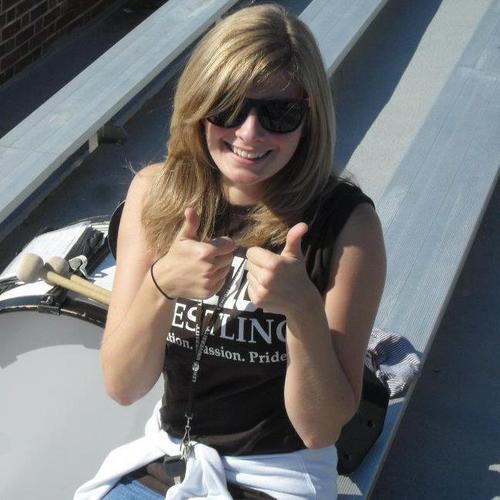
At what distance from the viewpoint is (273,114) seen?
1.69 m

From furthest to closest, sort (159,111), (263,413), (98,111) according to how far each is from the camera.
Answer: (159,111) → (98,111) → (263,413)

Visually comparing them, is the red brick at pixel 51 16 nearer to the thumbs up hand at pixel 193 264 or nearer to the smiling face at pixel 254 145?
the smiling face at pixel 254 145

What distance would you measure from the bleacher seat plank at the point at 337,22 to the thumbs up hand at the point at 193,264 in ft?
6.78

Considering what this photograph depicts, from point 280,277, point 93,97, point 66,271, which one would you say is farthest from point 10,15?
point 280,277

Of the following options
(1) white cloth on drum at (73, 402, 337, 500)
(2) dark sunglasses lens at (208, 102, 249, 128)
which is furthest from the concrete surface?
(2) dark sunglasses lens at (208, 102, 249, 128)

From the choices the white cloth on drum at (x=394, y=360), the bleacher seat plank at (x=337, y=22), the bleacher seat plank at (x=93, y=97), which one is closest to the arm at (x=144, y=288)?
the white cloth on drum at (x=394, y=360)

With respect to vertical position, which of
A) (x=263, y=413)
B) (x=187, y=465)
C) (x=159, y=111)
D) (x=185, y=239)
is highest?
(x=185, y=239)

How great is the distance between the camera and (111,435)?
2.24 meters

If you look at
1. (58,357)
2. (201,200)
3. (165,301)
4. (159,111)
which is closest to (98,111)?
(159,111)

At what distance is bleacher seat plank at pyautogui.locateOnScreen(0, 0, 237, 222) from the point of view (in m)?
2.93

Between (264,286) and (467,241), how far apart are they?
1.44 meters

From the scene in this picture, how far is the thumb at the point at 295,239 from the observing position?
5.01 feet

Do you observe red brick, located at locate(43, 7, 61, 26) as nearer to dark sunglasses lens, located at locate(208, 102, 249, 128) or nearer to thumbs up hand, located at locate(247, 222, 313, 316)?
dark sunglasses lens, located at locate(208, 102, 249, 128)

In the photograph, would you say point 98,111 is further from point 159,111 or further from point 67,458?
point 67,458
